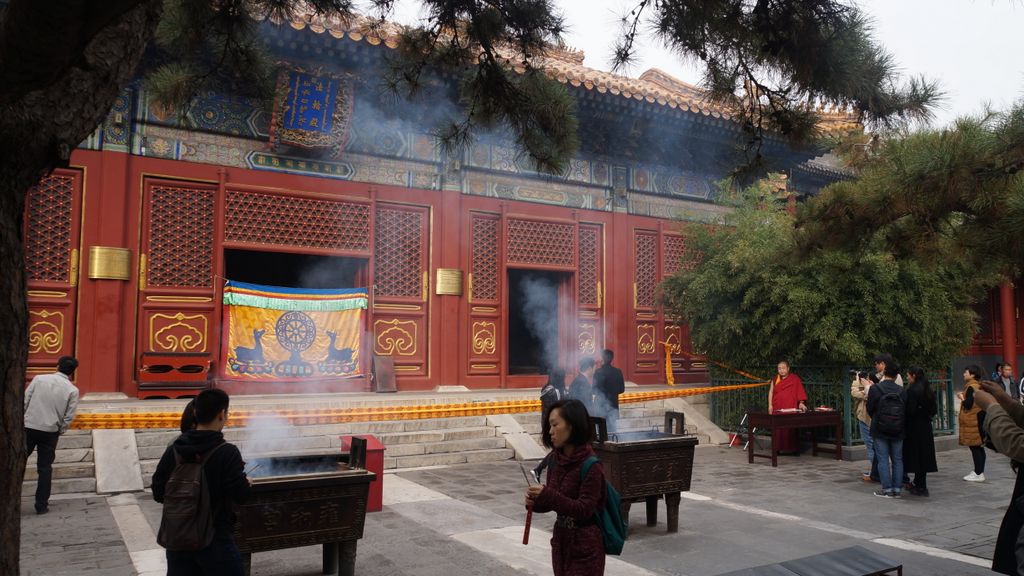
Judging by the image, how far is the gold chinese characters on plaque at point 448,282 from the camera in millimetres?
11448

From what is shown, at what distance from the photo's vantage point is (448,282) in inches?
453

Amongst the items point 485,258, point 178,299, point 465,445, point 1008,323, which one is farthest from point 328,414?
point 1008,323

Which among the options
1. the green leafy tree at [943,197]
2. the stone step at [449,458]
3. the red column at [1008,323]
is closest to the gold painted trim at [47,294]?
the stone step at [449,458]

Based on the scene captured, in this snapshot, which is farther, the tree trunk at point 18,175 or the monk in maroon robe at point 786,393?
the monk in maroon robe at point 786,393

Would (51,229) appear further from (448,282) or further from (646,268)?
(646,268)

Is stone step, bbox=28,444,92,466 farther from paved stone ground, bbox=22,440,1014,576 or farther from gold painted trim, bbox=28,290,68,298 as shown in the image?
gold painted trim, bbox=28,290,68,298

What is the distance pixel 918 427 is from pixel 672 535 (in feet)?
11.2

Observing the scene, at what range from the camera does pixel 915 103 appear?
13.0 feet

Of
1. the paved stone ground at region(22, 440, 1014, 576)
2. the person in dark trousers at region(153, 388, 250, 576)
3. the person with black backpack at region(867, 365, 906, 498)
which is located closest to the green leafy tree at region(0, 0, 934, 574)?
the person in dark trousers at region(153, 388, 250, 576)

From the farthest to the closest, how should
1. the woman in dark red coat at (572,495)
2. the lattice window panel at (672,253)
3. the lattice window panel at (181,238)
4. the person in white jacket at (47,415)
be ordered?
the lattice window panel at (672,253)
the lattice window panel at (181,238)
the person in white jacket at (47,415)
the woman in dark red coat at (572,495)

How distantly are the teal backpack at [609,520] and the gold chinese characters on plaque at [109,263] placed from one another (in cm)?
826

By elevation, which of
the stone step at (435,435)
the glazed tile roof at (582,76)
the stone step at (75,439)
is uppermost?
the glazed tile roof at (582,76)

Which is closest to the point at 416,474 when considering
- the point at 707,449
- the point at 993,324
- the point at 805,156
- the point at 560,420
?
the point at 707,449

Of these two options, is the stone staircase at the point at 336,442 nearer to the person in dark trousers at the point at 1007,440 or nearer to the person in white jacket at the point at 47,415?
the person in white jacket at the point at 47,415
